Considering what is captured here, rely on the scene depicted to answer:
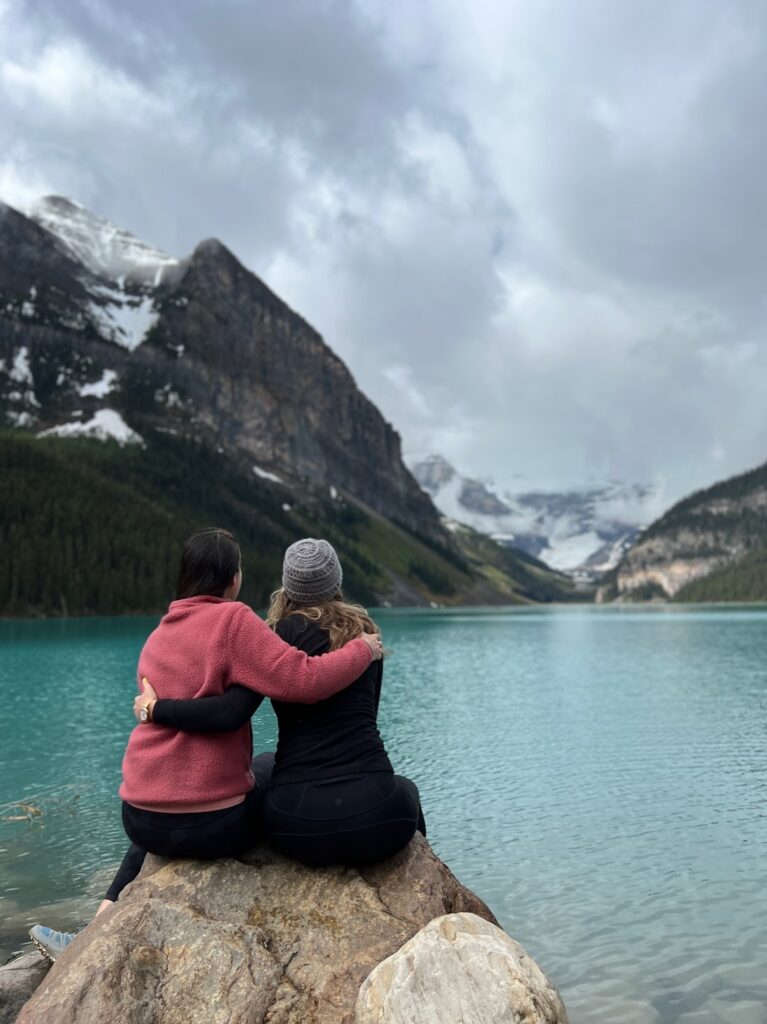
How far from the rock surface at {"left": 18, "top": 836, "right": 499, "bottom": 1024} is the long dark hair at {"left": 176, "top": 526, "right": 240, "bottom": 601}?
2405 mm

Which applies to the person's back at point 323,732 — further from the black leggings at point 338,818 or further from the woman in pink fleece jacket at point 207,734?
the woman in pink fleece jacket at point 207,734

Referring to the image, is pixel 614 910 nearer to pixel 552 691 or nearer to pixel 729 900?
pixel 729 900

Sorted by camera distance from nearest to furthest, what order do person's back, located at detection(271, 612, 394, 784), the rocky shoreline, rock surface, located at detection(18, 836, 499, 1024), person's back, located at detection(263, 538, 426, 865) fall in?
the rocky shoreline < rock surface, located at detection(18, 836, 499, 1024) < person's back, located at detection(263, 538, 426, 865) < person's back, located at detection(271, 612, 394, 784)

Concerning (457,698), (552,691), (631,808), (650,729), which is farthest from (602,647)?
(631,808)

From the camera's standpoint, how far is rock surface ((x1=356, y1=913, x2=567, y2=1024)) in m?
5.18

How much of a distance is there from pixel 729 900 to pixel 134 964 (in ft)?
36.3

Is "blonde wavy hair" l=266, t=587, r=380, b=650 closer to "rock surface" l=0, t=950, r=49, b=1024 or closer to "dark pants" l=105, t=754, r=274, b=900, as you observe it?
"dark pants" l=105, t=754, r=274, b=900

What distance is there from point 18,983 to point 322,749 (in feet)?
13.3

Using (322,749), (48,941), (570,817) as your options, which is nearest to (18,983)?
(48,941)

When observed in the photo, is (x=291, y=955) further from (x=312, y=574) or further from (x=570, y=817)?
(x=570, y=817)

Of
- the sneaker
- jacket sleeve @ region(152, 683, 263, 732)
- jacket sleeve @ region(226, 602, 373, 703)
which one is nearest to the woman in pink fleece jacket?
jacket sleeve @ region(226, 602, 373, 703)

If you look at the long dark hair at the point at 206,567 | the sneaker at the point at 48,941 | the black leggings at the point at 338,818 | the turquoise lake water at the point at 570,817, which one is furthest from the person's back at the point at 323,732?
the turquoise lake water at the point at 570,817

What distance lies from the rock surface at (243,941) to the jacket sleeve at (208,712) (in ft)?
4.34

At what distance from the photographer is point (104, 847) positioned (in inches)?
666
